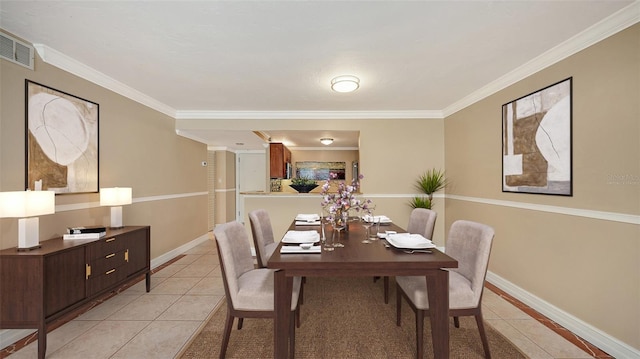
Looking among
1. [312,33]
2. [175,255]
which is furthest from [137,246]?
[312,33]

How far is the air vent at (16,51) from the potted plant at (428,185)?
4.94 metres

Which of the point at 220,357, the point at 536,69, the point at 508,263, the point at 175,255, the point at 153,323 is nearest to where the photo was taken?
the point at 220,357

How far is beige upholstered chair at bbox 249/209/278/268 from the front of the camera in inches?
102

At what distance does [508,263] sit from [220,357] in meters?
3.23

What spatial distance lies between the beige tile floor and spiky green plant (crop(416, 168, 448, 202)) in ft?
5.78

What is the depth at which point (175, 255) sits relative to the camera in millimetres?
4496

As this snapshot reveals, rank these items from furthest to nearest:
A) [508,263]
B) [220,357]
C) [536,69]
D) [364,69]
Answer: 1. [508,263]
2. [364,69]
3. [536,69]
4. [220,357]

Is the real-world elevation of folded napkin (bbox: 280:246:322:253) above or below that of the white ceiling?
below

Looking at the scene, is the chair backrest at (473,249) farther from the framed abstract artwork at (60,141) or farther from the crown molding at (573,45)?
the framed abstract artwork at (60,141)

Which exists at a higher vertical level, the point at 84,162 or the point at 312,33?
the point at 312,33

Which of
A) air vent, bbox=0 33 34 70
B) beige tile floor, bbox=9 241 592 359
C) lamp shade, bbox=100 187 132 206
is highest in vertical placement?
air vent, bbox=0 33 34 70

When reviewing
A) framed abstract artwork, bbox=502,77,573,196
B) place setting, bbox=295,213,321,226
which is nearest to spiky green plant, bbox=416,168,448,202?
framed abstract artwork, bbox=502,77,573,196

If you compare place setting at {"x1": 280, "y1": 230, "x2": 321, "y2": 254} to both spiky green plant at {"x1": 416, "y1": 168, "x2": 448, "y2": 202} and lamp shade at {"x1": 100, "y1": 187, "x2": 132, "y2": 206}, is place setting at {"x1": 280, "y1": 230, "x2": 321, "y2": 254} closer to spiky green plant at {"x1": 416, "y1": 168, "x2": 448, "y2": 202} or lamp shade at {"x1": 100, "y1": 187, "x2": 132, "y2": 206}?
lamp shade at {"x1": 100, "y1": 187, "x2": 132, "y2": 206}

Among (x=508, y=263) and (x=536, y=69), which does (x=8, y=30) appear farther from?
(x=508, y=263)
